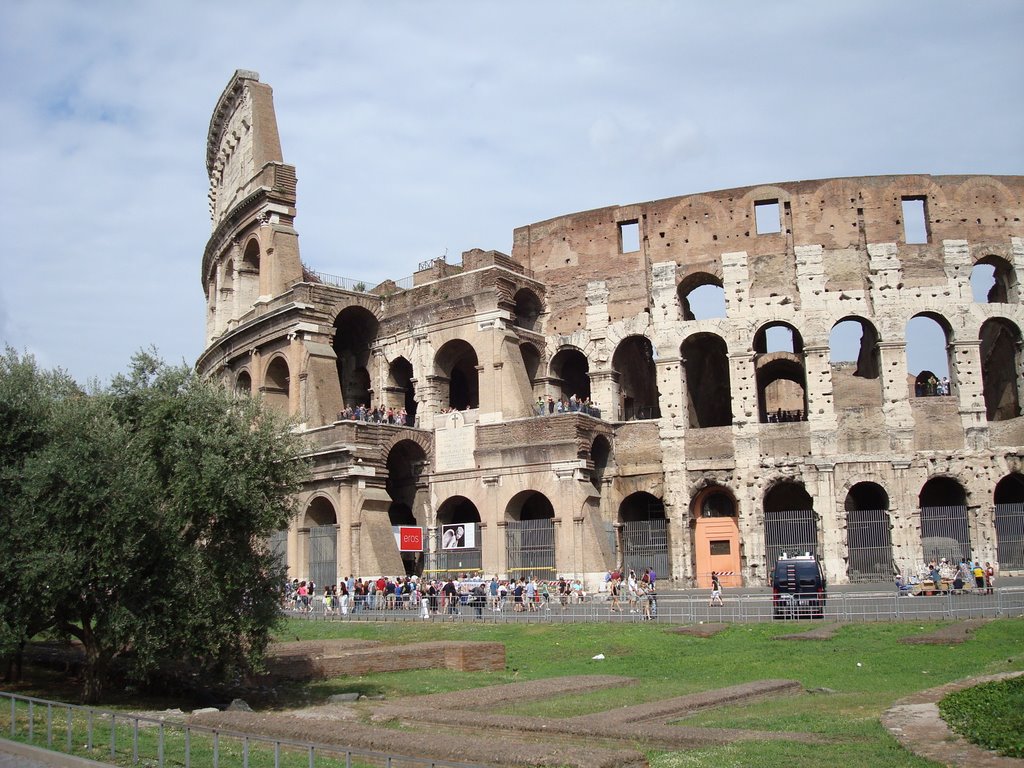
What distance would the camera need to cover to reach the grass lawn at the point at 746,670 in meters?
8.79

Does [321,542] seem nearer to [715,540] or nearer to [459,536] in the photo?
[459,536]

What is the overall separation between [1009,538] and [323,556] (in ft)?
68.0

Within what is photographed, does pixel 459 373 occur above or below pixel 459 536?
above

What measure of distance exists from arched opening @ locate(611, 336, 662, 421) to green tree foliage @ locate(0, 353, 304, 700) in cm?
2066

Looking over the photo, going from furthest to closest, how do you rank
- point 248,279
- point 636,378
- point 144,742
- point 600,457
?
point 248,279
point 636,378
point 600,457
point 144,742

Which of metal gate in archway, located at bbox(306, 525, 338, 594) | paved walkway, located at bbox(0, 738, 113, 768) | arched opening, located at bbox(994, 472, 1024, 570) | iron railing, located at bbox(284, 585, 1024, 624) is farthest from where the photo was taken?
metal gate in archway, located at bbox(306, 525, 338, 594)

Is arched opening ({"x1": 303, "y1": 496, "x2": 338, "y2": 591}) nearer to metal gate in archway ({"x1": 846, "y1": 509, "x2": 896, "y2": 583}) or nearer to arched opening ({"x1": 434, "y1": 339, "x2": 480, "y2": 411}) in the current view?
arched opening ({"x1": 434, "y1": 339, "x2": 480, "y2": 411})

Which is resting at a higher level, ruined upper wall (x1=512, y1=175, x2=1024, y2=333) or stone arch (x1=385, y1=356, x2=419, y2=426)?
ruined upper wall (x1=512, y1=175, x2=1024, y2=333)

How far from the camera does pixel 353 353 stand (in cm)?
3834

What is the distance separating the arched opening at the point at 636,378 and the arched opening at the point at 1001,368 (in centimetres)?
1092

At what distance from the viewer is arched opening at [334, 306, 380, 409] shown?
3756 centimetres

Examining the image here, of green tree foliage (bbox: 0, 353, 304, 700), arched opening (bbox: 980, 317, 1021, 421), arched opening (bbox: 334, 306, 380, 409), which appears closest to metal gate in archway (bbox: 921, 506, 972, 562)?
arched opening (bbox: 980, 317, 1021, 421)

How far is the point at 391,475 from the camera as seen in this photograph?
35.0 meters

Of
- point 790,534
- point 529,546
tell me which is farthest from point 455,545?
point 790,534
